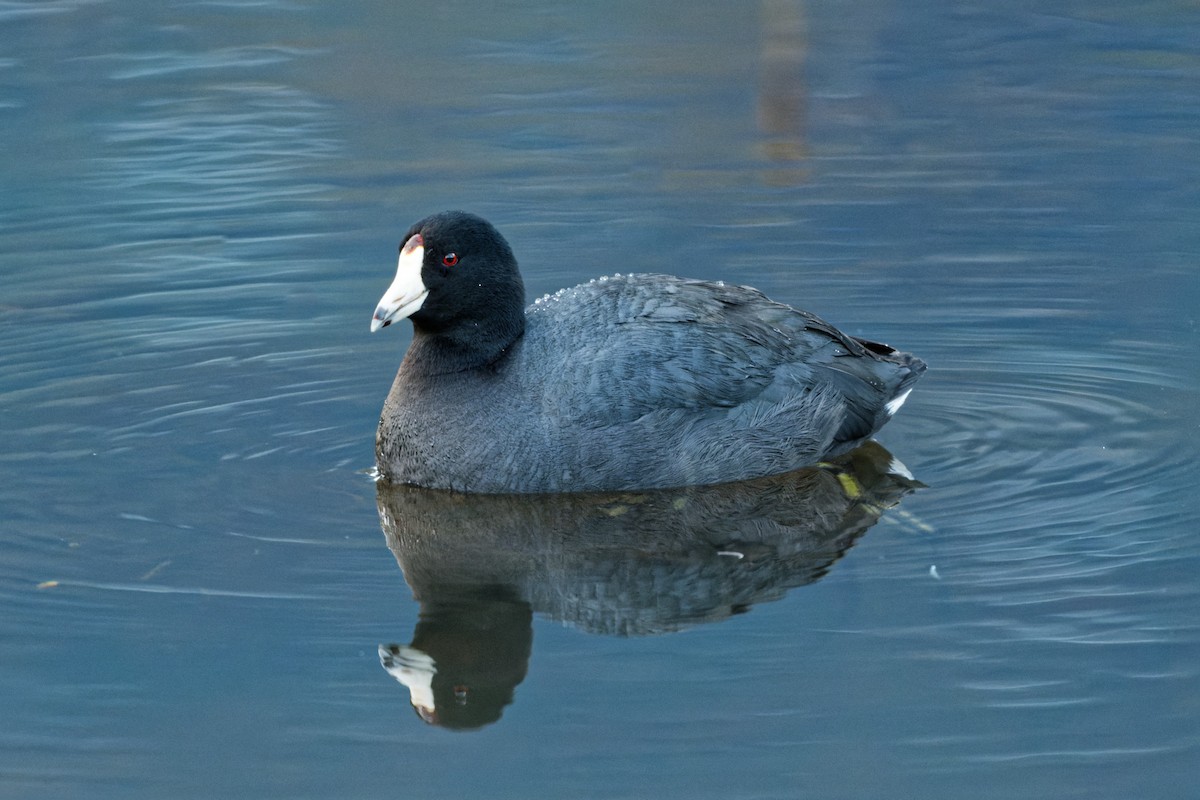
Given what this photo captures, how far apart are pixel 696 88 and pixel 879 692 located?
7.58m

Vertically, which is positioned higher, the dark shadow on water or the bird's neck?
the bird's neck

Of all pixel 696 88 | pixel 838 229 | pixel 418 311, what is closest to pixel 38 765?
pixel 418 311

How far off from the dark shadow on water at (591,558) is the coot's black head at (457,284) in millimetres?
680

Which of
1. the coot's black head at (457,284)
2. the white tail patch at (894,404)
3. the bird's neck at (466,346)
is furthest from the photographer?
the white tail patch at (894,404)

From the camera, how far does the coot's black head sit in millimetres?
6531

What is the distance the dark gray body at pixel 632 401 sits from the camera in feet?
21.4

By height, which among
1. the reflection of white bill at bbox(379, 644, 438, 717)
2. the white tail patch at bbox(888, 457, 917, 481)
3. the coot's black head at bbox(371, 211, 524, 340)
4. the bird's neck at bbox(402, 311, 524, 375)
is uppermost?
the coot's black head at bbox(371, 211, 524, 340)

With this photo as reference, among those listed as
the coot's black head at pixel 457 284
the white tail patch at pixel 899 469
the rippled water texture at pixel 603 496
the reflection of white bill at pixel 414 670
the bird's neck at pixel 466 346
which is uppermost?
the coot's black head at pixel 457 284

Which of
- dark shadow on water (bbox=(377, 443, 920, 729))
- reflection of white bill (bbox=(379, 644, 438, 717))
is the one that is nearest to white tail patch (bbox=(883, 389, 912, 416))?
dark shadow on water (bbox=(377, 443, 920, 729))

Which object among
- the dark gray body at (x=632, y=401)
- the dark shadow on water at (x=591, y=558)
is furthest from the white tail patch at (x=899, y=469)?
the dark gray body at (x=632, y=401)

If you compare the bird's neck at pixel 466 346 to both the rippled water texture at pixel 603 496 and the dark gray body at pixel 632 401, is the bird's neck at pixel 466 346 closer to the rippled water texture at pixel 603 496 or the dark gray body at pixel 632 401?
the dark gray body at pixel 632 401

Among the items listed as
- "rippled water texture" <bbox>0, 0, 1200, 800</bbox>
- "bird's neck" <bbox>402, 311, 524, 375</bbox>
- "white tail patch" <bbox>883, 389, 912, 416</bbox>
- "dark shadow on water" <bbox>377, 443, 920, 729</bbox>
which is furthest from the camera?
"white tail patch" <bbox>883, 389, 912, 416</bbox>

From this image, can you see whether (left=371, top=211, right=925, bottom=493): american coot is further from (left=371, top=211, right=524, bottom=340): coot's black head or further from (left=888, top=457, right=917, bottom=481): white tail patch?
(left=888, top=457, right=917, bottom=481): white tail patch

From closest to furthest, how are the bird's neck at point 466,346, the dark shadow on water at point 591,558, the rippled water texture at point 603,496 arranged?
the rippled water texture at point 603,496, the dark shadow on water at point 591,558, the bird's neck at point 466,346
